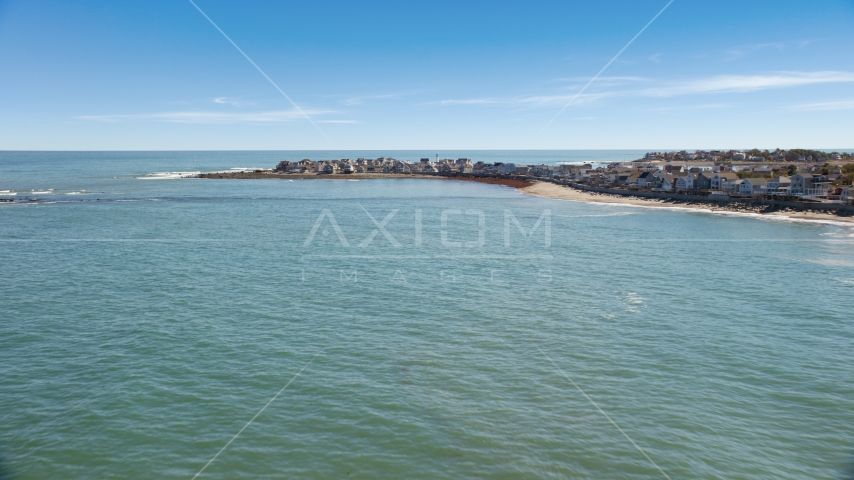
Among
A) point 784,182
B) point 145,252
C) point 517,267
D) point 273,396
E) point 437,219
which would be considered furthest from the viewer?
point 784,182

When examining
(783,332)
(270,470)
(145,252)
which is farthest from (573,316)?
(145,252)

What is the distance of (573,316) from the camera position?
20.0 meters

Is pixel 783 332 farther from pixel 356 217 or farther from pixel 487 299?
pixel 356 217

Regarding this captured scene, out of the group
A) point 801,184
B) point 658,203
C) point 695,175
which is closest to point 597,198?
point 658,203

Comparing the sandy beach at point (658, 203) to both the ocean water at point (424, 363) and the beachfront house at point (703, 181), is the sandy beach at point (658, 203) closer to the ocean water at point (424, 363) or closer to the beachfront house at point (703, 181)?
the beachfront house at point (703, 181)

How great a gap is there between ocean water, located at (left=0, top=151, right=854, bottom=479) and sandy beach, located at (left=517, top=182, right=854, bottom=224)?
21.5m

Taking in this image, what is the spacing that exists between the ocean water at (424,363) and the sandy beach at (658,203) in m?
21.5

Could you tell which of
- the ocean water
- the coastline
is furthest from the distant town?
the ocean water

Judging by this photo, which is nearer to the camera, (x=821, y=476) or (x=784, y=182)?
(x=821, y=476)

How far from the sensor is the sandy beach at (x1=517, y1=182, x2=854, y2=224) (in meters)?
51.1

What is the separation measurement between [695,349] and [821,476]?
6.41 meters

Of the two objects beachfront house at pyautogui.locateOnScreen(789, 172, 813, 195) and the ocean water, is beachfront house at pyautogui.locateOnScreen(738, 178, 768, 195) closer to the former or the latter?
beachfront house at pyautogui.locateOnScreen(789, 172, 813, 195)

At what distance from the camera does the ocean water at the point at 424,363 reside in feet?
37.0

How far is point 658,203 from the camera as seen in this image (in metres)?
67.8
